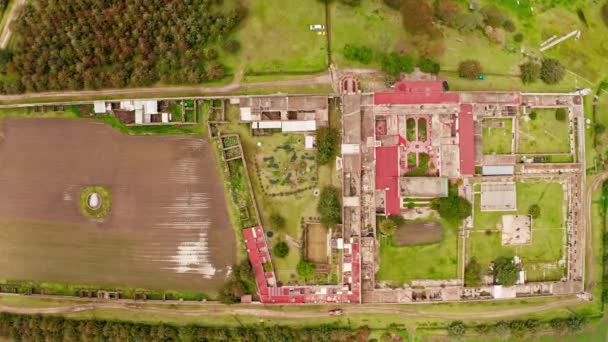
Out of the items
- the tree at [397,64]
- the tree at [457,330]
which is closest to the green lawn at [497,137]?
the tree at [397,64]

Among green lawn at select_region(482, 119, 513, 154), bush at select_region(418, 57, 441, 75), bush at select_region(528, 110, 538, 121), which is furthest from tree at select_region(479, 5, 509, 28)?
green lawn at select_region(482, 119, 513, 154)

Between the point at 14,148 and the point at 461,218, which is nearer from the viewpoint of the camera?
the point at 461,218

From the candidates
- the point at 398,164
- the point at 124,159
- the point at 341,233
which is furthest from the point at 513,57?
the point at 124,159

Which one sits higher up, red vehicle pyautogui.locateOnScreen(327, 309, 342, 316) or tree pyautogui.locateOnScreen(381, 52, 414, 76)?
tree pyautogui.locateOnScreen(381, 52, 414, 76)

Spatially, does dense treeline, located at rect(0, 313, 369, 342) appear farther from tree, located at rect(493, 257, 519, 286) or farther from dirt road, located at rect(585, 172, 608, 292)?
dirt road, located at rect(585, 172, 608, 292)

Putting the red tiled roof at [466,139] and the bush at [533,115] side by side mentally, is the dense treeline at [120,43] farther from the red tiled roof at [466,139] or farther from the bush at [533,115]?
the bush at [533,115]

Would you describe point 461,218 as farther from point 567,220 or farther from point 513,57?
point 513,57
